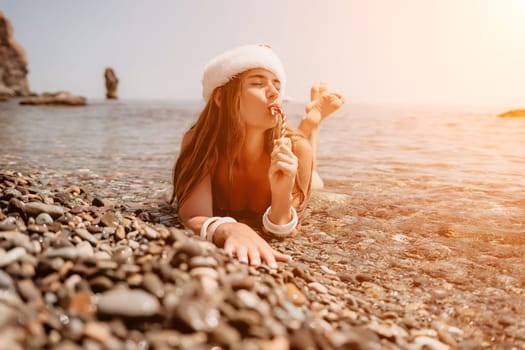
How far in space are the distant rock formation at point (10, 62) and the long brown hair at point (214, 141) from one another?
354 feet

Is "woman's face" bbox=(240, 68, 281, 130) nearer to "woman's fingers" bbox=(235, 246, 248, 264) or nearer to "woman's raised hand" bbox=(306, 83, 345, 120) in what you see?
"woman's fingers" bbox=(235, 246, 248, 264)

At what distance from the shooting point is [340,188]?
6902 millimetres

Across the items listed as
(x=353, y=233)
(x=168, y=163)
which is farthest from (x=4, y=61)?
(x=353, y=233)

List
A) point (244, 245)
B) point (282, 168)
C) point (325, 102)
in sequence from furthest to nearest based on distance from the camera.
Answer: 1. point (325, 102)
2. point (282, 168)
3. point (244, 245)

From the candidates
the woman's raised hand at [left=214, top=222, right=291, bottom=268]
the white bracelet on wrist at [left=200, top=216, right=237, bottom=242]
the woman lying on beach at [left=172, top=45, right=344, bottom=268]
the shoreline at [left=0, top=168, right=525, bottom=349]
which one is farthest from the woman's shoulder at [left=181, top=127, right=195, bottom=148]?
the woman's raised hand at [left=214, top=222, right=291, bottom=268]

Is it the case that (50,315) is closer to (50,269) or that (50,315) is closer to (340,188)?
(50,269)

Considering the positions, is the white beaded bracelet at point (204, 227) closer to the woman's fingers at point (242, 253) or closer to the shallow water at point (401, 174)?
the woman's fingers at point (242, 253)

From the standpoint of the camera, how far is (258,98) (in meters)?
4.12

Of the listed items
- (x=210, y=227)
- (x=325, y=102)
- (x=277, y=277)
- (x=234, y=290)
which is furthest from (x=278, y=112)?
(x=325, y=102)

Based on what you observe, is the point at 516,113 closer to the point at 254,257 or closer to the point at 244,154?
the point at 244,154

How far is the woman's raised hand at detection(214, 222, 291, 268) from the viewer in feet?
9.57

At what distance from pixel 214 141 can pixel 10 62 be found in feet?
370

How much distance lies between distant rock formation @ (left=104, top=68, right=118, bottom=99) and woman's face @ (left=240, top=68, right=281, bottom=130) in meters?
105

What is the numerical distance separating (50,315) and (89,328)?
0.71 ft
